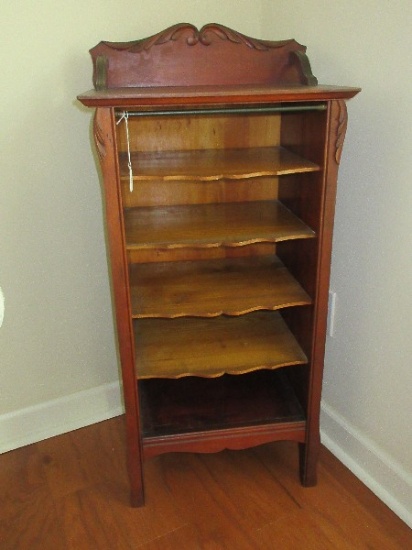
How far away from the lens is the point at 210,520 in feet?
4.86

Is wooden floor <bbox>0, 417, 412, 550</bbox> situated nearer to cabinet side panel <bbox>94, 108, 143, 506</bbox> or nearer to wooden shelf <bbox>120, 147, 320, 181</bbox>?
cabinet side panel <bbox>94, 108, 143, 506</bbox>

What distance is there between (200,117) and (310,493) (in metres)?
1.23

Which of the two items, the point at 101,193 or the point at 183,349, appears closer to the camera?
the point at 183,349

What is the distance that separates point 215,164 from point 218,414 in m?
0.76

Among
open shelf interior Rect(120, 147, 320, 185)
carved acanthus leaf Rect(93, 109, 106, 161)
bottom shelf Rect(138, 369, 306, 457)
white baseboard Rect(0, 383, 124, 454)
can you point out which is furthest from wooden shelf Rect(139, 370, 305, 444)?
carved acanthus leaf Rect(93, 109, 106, 161)

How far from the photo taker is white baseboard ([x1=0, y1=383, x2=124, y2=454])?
178 centimetres

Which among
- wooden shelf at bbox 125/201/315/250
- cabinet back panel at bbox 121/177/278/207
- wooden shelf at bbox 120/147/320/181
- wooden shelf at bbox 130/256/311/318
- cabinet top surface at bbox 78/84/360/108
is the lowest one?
wooden shelf at bbox 130/256/311/318

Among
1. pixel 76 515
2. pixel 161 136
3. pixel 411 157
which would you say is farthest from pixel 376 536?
pixel 161 136

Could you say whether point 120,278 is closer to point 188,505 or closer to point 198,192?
Answer: point 198,192

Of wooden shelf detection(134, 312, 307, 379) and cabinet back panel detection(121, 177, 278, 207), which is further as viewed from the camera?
cabinet back panel detection(121, 177, 278, 207)

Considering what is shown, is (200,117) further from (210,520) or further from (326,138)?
(210,520)

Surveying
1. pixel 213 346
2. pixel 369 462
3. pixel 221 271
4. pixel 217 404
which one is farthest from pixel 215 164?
pixel 369 462

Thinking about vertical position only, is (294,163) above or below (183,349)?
above

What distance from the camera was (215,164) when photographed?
135cm
